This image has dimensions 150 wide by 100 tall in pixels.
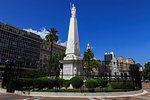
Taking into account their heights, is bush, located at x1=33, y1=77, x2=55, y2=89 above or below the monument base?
below

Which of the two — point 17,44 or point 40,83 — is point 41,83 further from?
point 17,44

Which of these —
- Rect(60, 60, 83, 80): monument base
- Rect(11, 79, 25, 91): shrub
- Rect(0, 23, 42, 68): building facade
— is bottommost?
Rect(11, 79, 25, 91): shrub

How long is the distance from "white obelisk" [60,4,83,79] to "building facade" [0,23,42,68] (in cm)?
4097

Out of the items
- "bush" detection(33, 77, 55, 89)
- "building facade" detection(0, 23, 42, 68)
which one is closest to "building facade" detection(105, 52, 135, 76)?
"bush" detection(33, 77, 55, 89)

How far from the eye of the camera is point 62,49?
94062 mm

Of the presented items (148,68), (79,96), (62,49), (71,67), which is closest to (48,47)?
(62,49)

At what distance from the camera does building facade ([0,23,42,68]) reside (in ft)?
191

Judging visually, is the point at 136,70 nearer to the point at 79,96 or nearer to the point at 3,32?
the point at 79,96

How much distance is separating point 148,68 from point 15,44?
7178cm

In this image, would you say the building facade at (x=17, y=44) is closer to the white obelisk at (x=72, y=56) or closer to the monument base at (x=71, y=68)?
the white obelisk at (x=72, y=56)

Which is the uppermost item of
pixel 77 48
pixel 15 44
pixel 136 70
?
pixel 15 44

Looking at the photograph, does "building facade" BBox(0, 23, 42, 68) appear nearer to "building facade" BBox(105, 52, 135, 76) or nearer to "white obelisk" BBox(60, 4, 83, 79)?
"building facade" BBox(105, 52, 135, 76)

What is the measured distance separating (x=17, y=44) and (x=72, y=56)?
56683 millimetres

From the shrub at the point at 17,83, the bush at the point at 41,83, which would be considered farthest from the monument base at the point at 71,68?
the shrub at the point at 17,83
